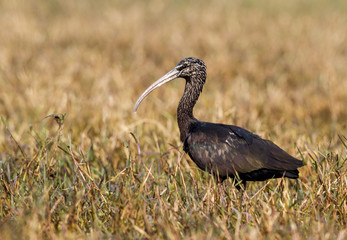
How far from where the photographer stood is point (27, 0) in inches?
585

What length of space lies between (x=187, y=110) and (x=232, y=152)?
2.09 ft

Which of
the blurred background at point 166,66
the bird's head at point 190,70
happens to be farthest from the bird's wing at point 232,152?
the blurred background at point 166,66

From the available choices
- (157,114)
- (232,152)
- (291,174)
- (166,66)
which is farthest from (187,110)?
(166,66)

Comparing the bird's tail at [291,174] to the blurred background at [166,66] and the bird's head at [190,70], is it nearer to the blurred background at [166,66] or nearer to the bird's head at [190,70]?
the blurred background at [166,66]

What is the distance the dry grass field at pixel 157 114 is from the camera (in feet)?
10.8

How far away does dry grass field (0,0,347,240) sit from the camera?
3.30m

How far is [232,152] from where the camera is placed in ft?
13.3

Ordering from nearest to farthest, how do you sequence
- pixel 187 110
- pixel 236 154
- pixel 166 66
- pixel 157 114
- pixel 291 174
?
pixel 291 174
pixel 236 154
pixel 187 110
pixel 157 114
pixel 166 66

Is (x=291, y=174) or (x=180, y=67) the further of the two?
(x=180, y=67)

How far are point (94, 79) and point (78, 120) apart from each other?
2412 mm

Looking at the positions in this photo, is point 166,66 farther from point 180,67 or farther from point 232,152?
point 232,152

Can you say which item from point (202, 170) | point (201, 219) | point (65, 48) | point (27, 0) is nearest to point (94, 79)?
point (65, 48)

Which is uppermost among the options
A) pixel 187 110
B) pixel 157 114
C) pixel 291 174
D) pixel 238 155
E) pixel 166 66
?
pixel 166 66

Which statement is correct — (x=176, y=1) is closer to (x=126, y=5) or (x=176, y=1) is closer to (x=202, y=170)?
(x=126, y=5)
